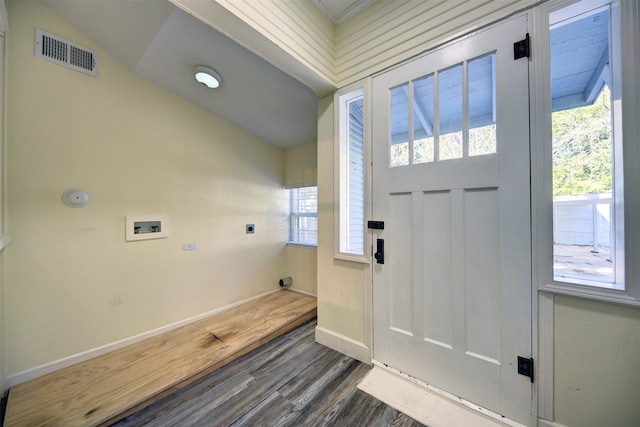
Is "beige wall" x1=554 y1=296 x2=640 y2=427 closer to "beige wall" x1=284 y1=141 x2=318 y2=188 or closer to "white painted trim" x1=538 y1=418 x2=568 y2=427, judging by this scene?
"white painted trim" x1=538 y1=418 x2=568 y2=427

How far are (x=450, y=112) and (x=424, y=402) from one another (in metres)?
1.92

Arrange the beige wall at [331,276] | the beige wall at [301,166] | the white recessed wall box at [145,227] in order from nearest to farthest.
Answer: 1. the beige wall at [331,276]
2. the white recessed wall box at [145,227]
3. the beige wall at [301,166]

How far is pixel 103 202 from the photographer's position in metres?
1.94

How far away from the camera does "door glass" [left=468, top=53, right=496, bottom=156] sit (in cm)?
133

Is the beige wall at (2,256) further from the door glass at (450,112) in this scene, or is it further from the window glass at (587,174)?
the window glass at (587,174)

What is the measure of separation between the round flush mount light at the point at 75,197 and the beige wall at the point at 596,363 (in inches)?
130

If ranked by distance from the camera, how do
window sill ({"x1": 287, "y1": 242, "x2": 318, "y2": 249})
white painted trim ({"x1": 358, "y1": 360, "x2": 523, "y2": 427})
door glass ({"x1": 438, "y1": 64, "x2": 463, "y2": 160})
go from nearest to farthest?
white painted trim ({"x1": 358, "y1": 360, "x2": 523, "y2": 427}) < door glass ({"x1": 438, "y1": 64, "x2": 463, "y2": 160}) < window sill ({"x1": 287, "y1": 242, "x2": 318, "y2": 249})

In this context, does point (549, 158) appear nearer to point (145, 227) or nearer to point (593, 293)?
point (593, 293)

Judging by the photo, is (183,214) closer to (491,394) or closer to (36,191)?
(36,191)

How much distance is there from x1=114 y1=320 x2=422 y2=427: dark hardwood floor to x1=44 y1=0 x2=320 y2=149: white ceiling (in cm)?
253

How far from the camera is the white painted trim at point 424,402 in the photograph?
1291 mm

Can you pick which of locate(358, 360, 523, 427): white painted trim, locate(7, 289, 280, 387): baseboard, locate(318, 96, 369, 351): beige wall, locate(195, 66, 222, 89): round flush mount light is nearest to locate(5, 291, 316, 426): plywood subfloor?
locate(7, 289, 280, 387): baseboard

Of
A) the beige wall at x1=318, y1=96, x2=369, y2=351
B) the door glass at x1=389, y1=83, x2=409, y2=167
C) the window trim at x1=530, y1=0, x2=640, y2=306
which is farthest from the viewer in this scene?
the beige wall at x1=318, y1=96, x2=369, y2=351

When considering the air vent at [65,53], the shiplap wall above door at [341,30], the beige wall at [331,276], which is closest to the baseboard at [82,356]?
the beige wall at [331,276]
